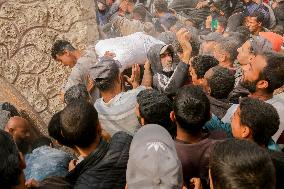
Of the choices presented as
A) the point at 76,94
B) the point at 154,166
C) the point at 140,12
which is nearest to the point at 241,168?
the point at 154,166

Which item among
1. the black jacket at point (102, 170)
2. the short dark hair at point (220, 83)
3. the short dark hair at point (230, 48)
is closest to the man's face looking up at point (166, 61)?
the short dark hair at point (220, 83)

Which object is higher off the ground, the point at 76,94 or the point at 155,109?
the point at 155,109

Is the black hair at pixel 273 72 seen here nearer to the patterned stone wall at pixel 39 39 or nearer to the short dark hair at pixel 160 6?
the patterned stone wall at pixel 39 39

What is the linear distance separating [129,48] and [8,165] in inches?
78.8

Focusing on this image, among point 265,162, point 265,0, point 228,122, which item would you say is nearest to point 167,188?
A: point 265,162

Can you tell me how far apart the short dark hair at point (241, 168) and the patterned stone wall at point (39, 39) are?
311 centimetres

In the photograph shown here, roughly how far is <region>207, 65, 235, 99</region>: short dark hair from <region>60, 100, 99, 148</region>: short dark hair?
1.14m

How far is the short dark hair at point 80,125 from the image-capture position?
223cm

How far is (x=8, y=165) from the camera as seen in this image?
70.9 inches

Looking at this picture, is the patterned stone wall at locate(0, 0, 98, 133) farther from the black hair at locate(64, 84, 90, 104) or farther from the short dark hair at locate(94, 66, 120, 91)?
the short dark hair at locate(94, 66, 120, 91)

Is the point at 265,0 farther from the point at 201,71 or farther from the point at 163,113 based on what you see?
the point at 163,113

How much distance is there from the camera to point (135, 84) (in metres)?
3.49

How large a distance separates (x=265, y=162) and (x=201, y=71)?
1.95 m

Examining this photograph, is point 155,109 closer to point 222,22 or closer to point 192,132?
point 192,132
